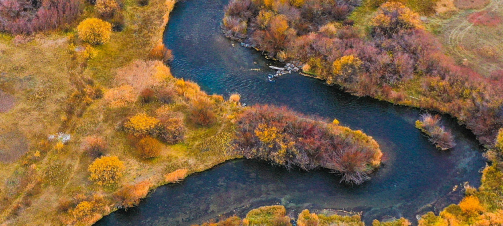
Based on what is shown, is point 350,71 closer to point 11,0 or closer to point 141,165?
point 141,165

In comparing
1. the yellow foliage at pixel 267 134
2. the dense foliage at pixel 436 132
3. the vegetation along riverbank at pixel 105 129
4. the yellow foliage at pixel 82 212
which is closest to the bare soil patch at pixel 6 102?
the vegetation along riverbank at pixel 105 129

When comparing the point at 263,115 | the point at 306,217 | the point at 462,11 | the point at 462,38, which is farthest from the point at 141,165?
the point at 462,11

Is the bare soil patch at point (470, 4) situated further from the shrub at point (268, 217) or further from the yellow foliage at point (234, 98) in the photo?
the shrub at point (268, 217)

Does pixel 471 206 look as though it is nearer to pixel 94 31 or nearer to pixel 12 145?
pixel 12 145

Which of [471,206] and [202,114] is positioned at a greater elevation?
[471,206]

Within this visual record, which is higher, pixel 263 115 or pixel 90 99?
pixel 263 115

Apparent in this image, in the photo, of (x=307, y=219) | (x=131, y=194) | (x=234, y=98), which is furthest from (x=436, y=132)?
(x=131, y=194)
